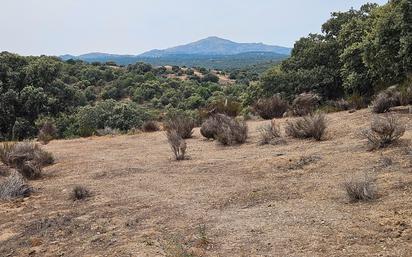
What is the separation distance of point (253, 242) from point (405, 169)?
3.09 m

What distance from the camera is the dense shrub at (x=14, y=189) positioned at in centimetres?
874

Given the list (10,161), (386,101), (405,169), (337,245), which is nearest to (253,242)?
(337,245)

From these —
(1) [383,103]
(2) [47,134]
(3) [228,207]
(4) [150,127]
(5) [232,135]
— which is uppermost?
(1) [383,103]

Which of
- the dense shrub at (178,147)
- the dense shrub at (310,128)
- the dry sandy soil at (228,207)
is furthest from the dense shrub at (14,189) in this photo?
the dense shrub at (310,128)

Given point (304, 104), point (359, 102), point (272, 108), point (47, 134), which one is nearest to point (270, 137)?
point (359, 102)

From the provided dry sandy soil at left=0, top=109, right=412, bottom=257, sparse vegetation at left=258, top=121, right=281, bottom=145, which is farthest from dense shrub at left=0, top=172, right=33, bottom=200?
sparse vegetation at left=258, top=121, right=281, bottom=145

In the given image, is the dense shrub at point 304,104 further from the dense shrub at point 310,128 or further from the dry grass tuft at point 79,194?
the dry grass tuft at point 79,194

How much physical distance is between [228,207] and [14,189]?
173 inches

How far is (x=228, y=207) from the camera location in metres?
6.68

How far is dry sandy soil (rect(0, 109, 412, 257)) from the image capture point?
16.8ft

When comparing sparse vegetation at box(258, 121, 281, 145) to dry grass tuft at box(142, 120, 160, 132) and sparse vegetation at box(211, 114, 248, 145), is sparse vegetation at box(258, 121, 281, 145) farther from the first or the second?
dry grass tuft at box(142, 120, 160, 132)

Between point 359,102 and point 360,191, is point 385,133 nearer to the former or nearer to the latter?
point 360,191

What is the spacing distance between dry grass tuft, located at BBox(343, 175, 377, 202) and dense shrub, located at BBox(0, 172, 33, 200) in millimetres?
5857

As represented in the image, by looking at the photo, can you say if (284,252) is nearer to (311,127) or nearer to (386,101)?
(311,127)
